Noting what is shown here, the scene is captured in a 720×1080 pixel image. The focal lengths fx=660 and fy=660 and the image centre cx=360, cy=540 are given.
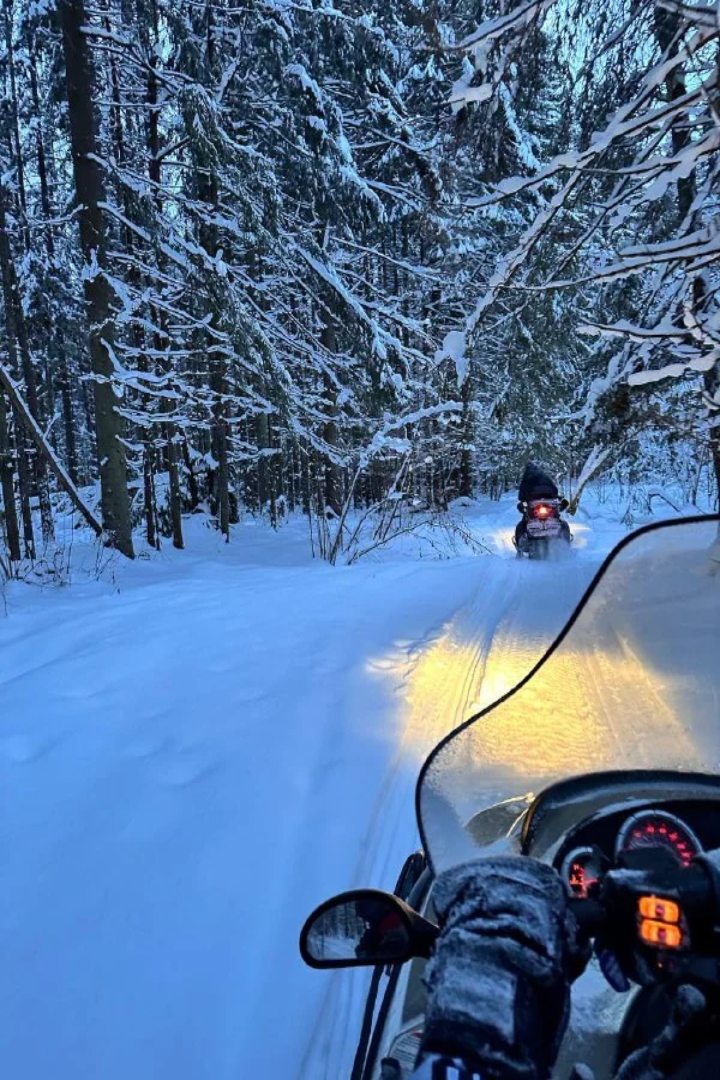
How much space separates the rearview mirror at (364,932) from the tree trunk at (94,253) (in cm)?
986

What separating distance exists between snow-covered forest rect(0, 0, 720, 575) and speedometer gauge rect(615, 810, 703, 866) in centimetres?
314

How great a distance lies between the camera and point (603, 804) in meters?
1.66

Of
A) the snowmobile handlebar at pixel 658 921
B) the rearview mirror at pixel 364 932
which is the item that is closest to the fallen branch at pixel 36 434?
the rearview mirror at pixel 364 932

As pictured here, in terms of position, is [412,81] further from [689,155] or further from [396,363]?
[689,155]

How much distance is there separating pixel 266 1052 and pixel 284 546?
12.8 meters

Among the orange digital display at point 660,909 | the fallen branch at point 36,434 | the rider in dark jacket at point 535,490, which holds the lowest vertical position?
the orange digital display at point 660,909

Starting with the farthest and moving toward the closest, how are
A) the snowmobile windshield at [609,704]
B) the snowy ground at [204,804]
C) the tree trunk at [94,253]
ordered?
1. the tree trunk at [94,253]
2. the snowy ground at [204,804]
3. the snowmobile windshield at [609,704]

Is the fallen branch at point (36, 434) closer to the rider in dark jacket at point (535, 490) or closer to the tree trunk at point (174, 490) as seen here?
the tree trunk at point (174, 490)

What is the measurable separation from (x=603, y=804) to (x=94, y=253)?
10.2 meters

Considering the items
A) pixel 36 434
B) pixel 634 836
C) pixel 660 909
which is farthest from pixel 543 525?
pixel 660 909

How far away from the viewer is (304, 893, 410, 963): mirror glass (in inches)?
42.5

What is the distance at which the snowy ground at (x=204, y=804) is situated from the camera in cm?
216

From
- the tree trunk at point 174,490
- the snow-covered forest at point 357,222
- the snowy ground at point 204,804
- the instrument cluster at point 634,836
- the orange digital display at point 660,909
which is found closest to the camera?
the orange digital display at point 660,909

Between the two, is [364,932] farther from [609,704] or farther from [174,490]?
[174,490]
